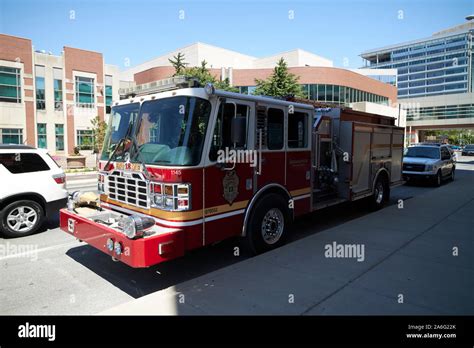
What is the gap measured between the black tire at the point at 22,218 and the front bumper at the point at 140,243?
277cm

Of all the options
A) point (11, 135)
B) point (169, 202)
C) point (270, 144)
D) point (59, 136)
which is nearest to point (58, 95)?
point (59, 136)

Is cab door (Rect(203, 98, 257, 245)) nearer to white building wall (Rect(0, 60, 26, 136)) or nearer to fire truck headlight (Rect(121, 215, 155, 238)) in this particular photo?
fire truck headlight (Rect(121, 215, 155, 238))

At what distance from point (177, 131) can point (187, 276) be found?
6.96ft

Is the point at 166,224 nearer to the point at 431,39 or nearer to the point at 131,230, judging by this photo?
the point at 131,230

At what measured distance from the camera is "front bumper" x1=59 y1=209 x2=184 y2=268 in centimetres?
390

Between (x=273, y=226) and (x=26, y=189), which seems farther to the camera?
(x=26, y=189)

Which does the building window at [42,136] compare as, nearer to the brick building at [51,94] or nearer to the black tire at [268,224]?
the brick building at [51,94]

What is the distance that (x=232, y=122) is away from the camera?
457 centimetres

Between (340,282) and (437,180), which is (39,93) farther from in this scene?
(340,282)

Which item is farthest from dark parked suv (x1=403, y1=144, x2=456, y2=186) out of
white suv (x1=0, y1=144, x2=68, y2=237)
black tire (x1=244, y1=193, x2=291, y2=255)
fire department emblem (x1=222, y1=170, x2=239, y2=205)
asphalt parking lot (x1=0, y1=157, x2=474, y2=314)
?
white suv (x1=0, y1=144, x2=68, y2=237)

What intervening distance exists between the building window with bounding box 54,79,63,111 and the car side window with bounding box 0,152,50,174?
30.2 metres

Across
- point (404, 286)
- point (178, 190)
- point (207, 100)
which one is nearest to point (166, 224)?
point (178, 190)

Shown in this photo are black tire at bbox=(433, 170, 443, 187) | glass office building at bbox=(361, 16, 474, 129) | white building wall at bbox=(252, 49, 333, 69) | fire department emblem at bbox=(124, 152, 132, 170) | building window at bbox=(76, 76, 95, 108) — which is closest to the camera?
fire department emblem at bbox=(124, 152, 132, 170)

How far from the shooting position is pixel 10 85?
30438mm
